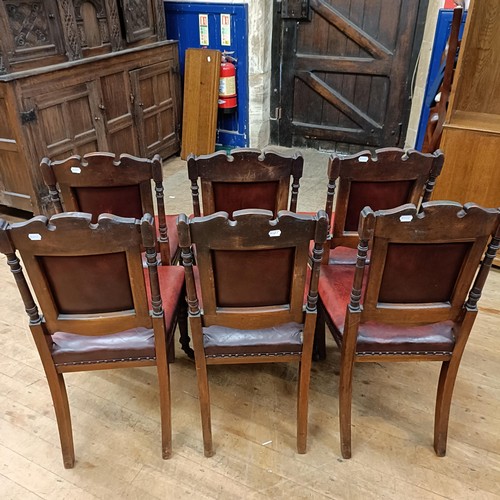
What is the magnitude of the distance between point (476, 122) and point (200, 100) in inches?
97.0

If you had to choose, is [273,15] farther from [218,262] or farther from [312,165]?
[218,262]

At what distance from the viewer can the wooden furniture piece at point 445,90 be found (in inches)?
108

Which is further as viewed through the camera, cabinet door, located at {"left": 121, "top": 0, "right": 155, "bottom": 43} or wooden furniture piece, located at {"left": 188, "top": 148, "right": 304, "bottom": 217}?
cabinet door, located at {"left": 121, "top": 0, "right": 155, "bottom": 43}

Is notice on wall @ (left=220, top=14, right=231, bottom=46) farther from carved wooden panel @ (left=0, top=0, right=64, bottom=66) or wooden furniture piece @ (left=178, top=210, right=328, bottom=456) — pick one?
wooden furniture piece @ (left=178, top=210, right=328, bottom=456)

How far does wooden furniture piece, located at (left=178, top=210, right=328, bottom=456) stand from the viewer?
1195mm

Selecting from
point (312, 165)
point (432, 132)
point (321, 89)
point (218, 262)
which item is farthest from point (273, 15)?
point (218, 262)

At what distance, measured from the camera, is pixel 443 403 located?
1.56 m

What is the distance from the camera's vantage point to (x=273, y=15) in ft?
13.3

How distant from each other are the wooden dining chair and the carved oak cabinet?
1.25m

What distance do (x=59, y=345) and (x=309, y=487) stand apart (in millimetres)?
978

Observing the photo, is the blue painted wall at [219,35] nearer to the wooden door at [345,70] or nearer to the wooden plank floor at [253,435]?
the wooden door at [345,70]

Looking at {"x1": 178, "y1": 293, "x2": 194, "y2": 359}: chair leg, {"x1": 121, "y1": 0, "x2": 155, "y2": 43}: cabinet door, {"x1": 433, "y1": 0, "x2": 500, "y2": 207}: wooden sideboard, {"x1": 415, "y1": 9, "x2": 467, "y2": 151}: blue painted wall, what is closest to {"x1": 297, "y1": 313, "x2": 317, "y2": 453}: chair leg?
{"x1": 178, "y1": 293, "x2": 194, "y2": 359}: chair leg

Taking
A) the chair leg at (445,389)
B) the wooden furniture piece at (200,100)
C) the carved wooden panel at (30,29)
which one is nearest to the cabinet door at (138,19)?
the wooden furniture piece at (200,100)

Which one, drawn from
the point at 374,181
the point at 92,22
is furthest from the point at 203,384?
the point at 92,22
